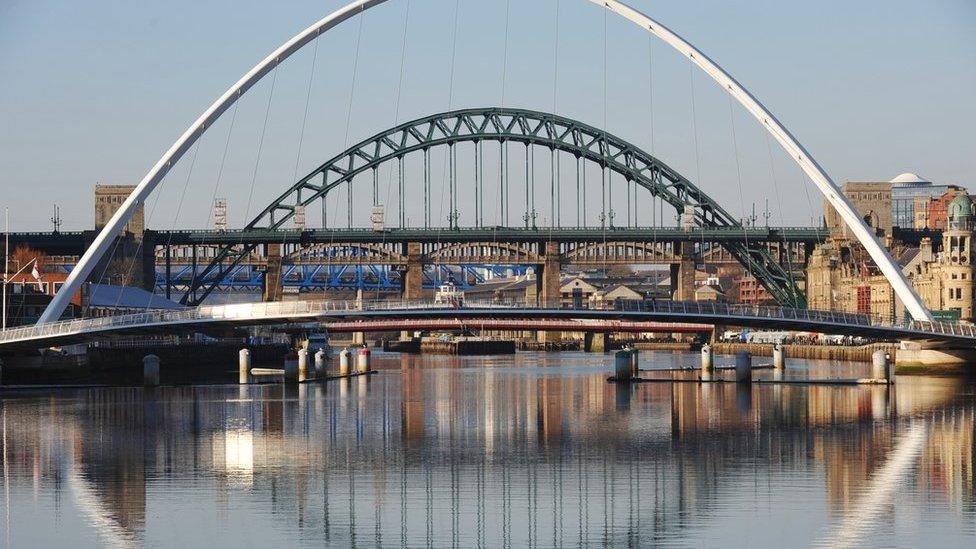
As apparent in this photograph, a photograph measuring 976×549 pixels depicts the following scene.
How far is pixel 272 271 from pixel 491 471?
125415 mm

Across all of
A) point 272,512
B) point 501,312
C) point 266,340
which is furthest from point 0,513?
point 266,340

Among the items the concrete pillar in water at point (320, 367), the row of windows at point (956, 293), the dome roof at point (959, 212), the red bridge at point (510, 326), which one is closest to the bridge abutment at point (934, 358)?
the dome roof at point (959, 212)

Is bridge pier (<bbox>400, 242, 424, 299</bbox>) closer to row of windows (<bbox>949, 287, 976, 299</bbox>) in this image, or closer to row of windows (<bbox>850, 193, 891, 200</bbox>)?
row of windows (<bbox>850, 193, 891, 200</bbox>)

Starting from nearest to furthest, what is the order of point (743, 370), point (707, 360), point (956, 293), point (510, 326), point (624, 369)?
point (743, 370) < point (624, 369) < point (707, 360) < point (956, 293) < point (510, 326)

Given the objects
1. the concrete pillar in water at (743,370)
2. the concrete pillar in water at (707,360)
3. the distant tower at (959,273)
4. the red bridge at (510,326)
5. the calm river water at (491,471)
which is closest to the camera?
the calm river water at (491,471)

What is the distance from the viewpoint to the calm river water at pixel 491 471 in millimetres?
38594

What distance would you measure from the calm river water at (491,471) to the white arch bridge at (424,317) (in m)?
5.16

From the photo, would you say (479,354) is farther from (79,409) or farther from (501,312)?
(79,409)

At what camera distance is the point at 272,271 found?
569 feet

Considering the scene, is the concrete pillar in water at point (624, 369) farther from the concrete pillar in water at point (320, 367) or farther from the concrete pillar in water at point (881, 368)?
the concrete pillar in water at point (320, 367)

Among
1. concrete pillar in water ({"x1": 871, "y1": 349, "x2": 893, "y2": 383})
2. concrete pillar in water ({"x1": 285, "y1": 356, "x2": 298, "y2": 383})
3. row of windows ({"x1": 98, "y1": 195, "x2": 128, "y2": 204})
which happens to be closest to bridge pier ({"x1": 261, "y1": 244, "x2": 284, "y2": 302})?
row of windows ({"x1": 98, "y1": 195, "x2": 128, "y2": 204})

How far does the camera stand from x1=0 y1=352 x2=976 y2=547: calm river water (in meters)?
38.6

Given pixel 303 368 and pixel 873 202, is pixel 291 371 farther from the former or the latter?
pixel 873 202

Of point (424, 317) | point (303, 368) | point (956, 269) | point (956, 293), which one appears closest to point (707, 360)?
point (424, 317)
